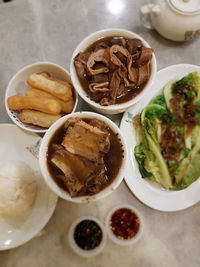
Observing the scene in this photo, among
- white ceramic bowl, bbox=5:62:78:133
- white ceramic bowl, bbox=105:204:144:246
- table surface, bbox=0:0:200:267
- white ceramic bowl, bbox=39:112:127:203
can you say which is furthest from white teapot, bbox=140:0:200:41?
white ceramic bowl, bbox=105:204:144:246

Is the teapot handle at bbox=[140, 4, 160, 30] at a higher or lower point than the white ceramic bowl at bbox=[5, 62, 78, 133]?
higher

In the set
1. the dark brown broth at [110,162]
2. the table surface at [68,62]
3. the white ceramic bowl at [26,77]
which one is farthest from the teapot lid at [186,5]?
the dark brown broth at [110,162]

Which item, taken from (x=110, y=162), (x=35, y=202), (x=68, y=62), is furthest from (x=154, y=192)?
(x=68, y=62)

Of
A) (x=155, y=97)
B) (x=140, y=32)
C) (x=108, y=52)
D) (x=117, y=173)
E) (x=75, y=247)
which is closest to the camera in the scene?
(x=117, y=173)

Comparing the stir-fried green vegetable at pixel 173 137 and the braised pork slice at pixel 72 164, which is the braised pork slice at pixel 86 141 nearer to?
the braised pork slice at pixel 72 164

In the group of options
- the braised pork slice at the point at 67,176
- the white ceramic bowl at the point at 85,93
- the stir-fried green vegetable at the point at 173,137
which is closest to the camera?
the braised pork slice at the point at 67,176

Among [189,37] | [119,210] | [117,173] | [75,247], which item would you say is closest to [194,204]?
[119,210]

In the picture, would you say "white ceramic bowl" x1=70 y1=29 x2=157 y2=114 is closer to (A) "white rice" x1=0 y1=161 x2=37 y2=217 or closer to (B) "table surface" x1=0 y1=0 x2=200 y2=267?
(B) "table surface" x1=0 y1=0 x2=200 y2=267

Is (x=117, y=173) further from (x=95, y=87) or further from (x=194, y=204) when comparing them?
(x=194, y=204)
